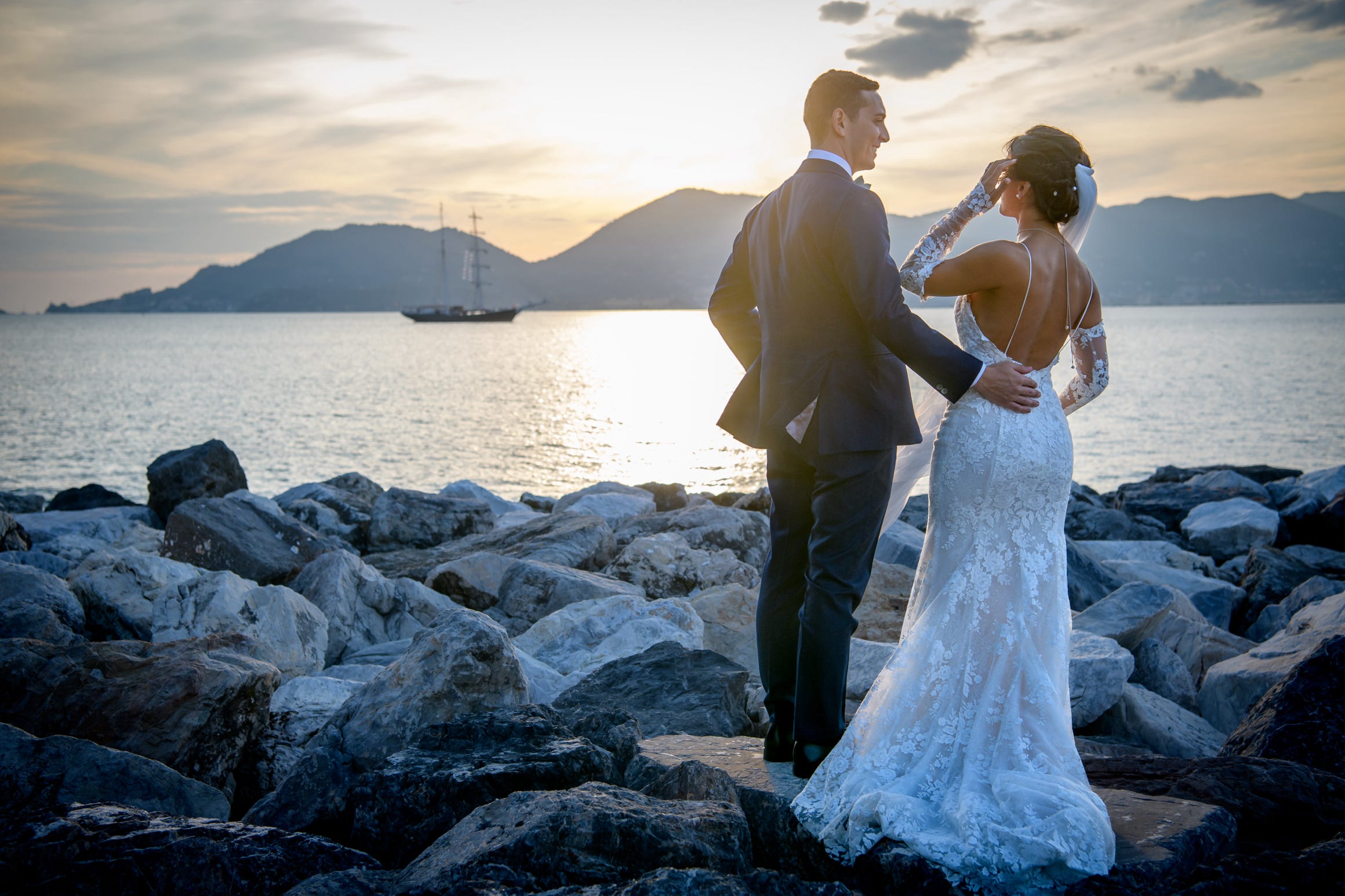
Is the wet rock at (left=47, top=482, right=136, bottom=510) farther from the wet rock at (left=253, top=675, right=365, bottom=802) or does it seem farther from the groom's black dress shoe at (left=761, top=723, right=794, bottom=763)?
the groom's black dress shoe at (left=761, top=723, right=794, bottom=763)

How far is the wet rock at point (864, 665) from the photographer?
5098 millimetres

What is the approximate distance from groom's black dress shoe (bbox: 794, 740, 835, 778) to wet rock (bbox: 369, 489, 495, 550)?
8888 mm

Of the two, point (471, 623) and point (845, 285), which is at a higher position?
point (845, 285)

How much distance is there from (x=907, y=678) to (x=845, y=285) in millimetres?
1300

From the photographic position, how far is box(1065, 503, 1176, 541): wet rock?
1381cm

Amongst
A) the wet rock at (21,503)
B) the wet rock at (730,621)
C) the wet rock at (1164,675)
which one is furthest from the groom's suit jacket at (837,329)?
the wet rock at (21,503)

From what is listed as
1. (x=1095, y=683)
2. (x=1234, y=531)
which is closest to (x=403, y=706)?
(x=1095, y=683)

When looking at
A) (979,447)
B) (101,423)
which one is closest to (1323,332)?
(101,423)

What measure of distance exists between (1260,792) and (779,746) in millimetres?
1601

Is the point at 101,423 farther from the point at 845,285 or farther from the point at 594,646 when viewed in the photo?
the point at 845,285

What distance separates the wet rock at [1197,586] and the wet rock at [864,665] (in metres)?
4.41

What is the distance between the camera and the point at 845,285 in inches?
119

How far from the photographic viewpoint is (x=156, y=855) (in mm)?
2674

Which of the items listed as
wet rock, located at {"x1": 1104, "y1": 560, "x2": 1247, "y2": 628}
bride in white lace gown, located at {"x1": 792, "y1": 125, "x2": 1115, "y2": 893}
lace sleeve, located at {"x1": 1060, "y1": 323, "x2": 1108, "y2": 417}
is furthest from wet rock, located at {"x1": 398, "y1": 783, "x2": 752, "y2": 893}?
wet rock, located at {"x1": 1104, "y1": 560, "x2": 1247, "y2": 628}
